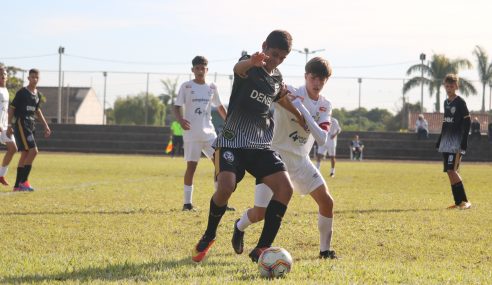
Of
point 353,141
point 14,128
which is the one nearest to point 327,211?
point 14,128

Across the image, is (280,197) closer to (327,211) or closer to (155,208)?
(327,211)

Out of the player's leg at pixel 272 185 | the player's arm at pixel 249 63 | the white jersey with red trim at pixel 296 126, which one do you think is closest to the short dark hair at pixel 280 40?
the player's arm at pixel 249 63

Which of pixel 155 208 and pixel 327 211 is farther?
pixel 155 208

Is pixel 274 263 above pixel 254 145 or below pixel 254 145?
below

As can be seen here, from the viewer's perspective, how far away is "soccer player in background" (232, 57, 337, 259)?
6.54 m

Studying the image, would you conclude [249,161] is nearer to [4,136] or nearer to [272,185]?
[272,185]

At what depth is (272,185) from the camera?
6172 millimetres

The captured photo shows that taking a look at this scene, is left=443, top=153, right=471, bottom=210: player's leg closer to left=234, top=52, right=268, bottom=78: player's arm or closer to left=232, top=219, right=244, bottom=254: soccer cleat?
left=232, top=219, right=244, bottom=254: soccer cleat

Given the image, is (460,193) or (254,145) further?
(460,193)

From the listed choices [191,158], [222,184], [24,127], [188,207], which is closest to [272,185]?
[222,184]

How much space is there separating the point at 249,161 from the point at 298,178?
0.63m

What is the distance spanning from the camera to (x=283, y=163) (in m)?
6.28

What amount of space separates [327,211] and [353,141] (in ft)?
114

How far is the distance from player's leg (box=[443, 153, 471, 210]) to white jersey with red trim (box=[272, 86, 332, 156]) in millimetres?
5738
